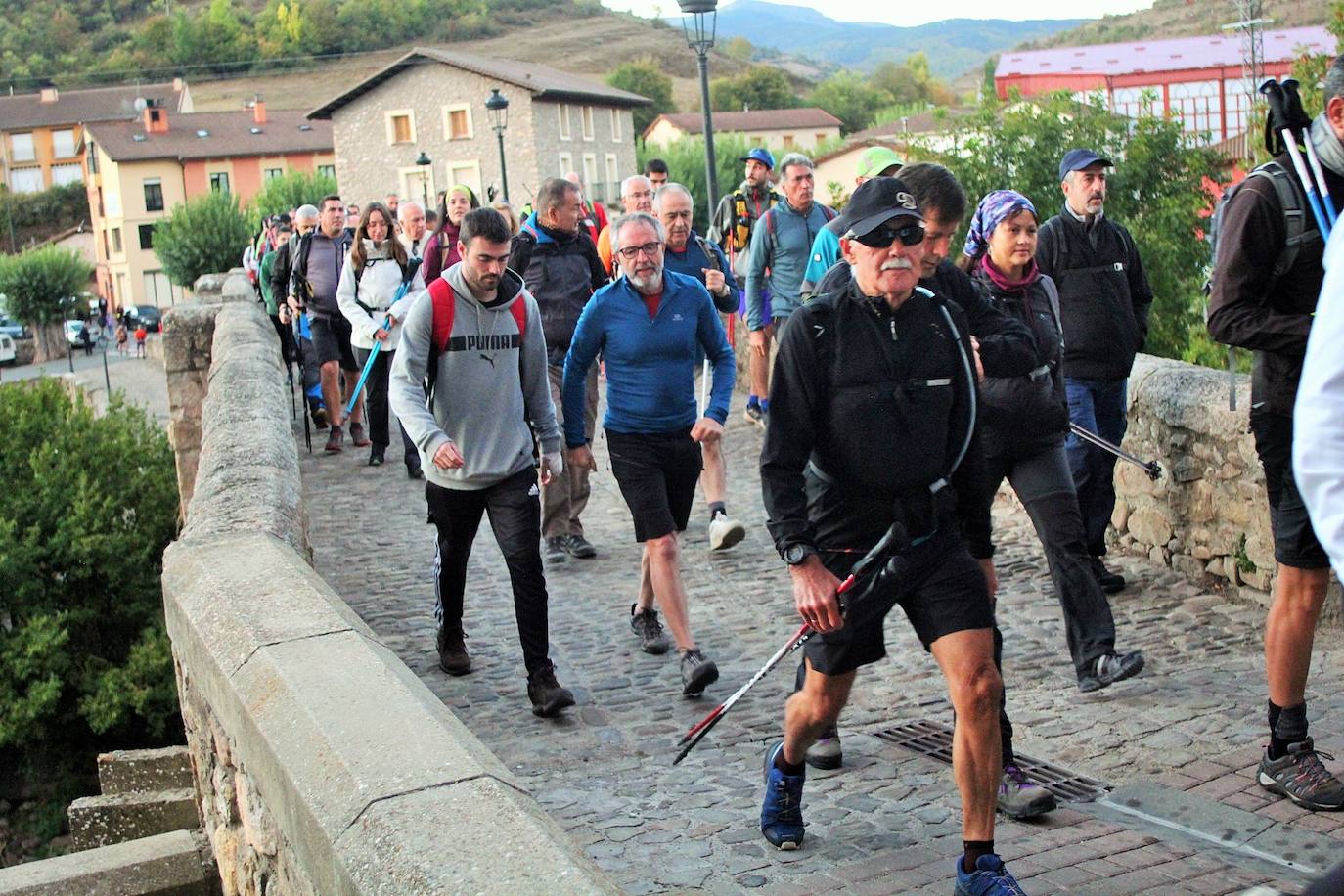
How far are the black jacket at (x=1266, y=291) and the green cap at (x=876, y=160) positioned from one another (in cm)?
182

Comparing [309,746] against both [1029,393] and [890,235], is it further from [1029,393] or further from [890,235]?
[1029,393]

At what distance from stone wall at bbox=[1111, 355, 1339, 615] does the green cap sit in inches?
71.9

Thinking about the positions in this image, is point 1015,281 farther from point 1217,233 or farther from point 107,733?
point 107,733

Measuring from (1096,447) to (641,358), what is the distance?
2.20 meters

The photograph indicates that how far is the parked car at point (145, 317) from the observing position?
77.9 m

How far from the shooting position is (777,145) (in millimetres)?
111625

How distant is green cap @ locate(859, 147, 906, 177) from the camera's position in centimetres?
653

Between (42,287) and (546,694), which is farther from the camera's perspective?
(42,287)

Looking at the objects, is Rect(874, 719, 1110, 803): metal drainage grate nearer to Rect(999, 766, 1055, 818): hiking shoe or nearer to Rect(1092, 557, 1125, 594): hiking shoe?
Rect(999, 766, 1055, 818): hiking shoe

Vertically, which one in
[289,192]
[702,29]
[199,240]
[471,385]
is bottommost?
[199,240]

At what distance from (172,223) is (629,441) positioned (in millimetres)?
61754

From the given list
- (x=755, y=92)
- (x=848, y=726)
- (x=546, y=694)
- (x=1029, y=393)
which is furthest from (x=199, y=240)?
(x=755, y=92)

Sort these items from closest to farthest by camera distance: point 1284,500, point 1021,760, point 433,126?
point 1284,500 → point 1021,760 → point 433,126

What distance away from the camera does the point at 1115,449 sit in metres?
7.30
